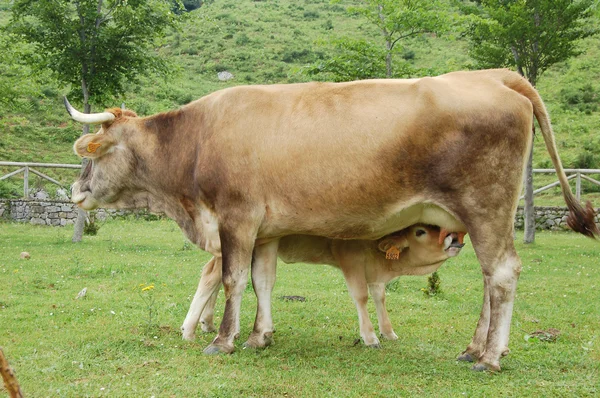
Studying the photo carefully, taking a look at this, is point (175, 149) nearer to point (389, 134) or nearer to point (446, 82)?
point (389, 134)

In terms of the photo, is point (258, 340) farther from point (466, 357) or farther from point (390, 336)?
point (466, 357)

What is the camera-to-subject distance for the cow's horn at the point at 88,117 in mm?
7770

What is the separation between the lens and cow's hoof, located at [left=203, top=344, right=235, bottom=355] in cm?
699

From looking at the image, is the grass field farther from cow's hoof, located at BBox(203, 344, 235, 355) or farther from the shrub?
the shrub

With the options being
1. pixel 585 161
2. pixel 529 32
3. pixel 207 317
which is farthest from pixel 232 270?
pixel 585 161

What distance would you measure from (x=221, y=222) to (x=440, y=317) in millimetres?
3670

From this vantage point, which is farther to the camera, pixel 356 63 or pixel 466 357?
pixel 356 63

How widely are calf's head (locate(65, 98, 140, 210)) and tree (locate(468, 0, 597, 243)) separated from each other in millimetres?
11740

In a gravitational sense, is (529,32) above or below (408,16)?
below

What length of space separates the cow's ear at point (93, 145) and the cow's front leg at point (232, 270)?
1936 mm

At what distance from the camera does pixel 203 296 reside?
7840 millimetres

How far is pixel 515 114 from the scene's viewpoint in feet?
21.0

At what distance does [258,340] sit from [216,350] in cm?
56

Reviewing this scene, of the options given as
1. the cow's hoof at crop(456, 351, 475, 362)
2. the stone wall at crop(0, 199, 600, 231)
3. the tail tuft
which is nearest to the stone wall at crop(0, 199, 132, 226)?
the stone wall at crop(0, 199, 600, 231)
